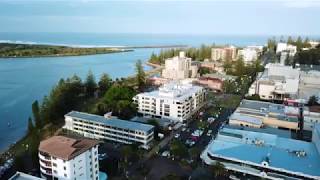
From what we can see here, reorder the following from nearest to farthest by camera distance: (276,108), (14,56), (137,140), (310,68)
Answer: (137,140)
(276,108)
(310,68)
(14,56)

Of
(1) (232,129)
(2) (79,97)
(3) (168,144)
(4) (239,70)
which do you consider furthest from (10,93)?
(4) (239,70)

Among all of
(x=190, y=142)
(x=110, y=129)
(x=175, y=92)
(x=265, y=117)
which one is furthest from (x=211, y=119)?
(x=110, y=129)

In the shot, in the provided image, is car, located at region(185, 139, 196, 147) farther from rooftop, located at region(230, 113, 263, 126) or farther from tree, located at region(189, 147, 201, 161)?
rooftop, located at region(230, 113, 263, 126)

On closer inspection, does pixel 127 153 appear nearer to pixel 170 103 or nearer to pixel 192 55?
pixel 170 103

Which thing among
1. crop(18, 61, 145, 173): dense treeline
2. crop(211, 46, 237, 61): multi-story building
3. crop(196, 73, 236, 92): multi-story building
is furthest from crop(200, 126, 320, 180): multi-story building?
crop(211, 46, 237, 61): multi-story building

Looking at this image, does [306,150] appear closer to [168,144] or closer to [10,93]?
[168,144]

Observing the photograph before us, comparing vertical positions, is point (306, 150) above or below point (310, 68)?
below
